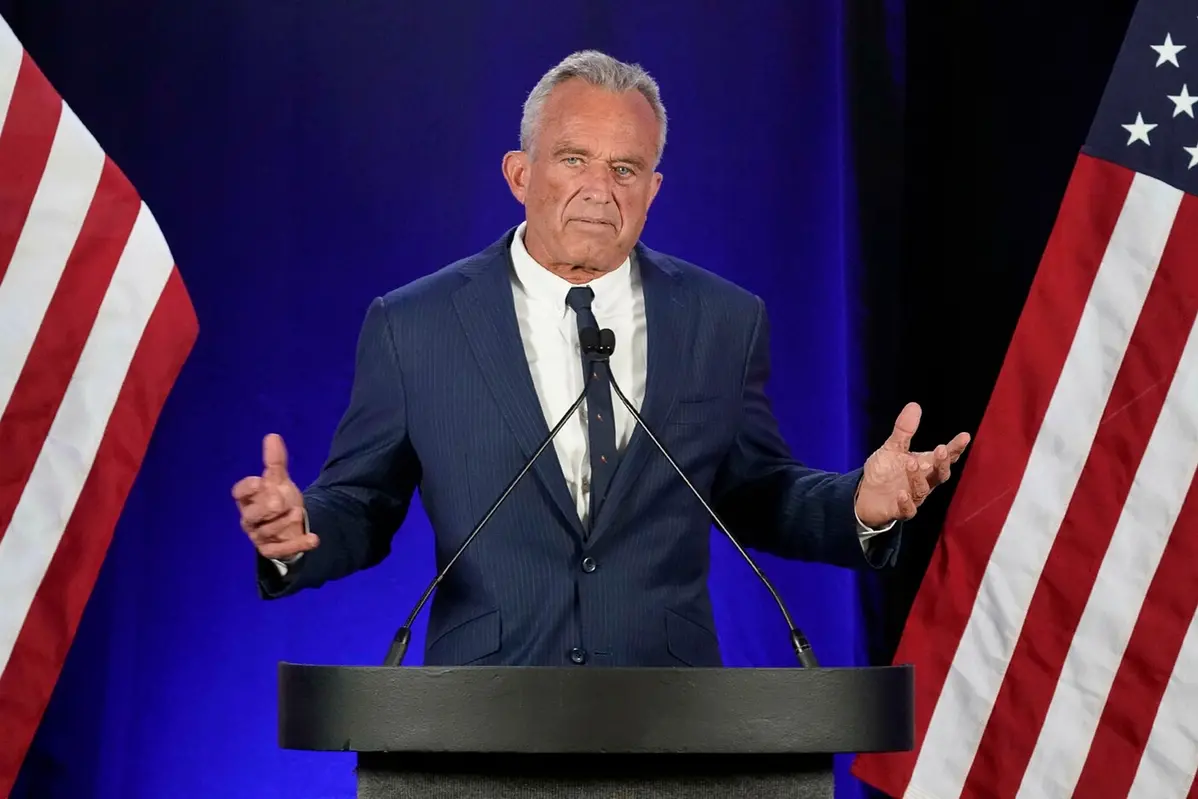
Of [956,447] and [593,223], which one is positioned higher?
[593,223]

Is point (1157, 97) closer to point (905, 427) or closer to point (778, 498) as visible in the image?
point (778, 498)

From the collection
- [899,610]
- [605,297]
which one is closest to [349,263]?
[605,297]

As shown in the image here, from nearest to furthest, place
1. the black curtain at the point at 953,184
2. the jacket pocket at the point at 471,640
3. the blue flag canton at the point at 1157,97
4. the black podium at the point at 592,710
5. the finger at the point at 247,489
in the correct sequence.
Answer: the black podium at the point at 592,710, the finger at the point at 247,489, the jacket pocket at the point at 471,640, the blue flag canton at the point at 1157,97, the black curtain at the point at 953,184

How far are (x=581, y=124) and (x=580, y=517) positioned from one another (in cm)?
54

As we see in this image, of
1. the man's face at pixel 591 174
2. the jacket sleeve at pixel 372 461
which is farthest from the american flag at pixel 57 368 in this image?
the man's face at pixel 591 174

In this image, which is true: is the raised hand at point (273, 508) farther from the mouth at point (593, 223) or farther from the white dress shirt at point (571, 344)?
the mouth at point (593, 223)

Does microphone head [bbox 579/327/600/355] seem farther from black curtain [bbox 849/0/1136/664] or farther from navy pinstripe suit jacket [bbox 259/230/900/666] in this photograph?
black curtain [bbox 849/0/1136/664]

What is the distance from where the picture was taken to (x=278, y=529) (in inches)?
55.0

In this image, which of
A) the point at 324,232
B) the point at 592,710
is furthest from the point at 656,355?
the point at 324,232

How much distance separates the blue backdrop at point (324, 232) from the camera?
2.85 metres

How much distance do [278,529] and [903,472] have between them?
0.66 m

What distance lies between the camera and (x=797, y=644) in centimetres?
135

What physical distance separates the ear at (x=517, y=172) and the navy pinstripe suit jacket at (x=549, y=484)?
0.07 m

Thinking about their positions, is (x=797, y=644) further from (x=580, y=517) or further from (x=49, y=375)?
(x=49, y=375)
